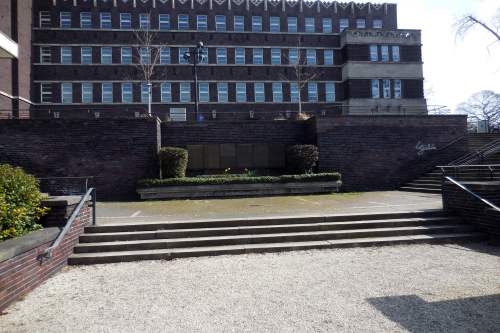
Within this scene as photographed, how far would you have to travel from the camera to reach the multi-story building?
34781 millimetres

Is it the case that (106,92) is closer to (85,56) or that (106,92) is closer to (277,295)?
(85,56)

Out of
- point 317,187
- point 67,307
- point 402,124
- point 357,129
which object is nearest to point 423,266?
point 67,307

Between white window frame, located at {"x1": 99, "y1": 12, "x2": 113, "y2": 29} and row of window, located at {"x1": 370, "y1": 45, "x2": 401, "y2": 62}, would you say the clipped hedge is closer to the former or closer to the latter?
row of window, located at {"x1": 370, "y1": 45, "x2": 401, "y2": 62}

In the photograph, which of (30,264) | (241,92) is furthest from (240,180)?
(241,92)

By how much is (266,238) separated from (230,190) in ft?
28.7

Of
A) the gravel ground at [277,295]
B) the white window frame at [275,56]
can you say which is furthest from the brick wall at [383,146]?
the white window frame at [275,56]

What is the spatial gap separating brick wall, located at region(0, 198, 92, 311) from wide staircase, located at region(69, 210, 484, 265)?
43 cm

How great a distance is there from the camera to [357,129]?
62.5 feet

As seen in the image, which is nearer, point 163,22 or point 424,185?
point 424,185

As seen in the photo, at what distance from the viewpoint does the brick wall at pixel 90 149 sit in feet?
55.3

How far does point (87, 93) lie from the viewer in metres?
34.7

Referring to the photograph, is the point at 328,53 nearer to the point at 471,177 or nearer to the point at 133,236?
the point at 471,177

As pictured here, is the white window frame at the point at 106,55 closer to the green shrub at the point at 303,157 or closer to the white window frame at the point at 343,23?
the white window frame at the point at 343,23

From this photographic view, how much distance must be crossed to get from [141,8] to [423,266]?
38.4 meters
